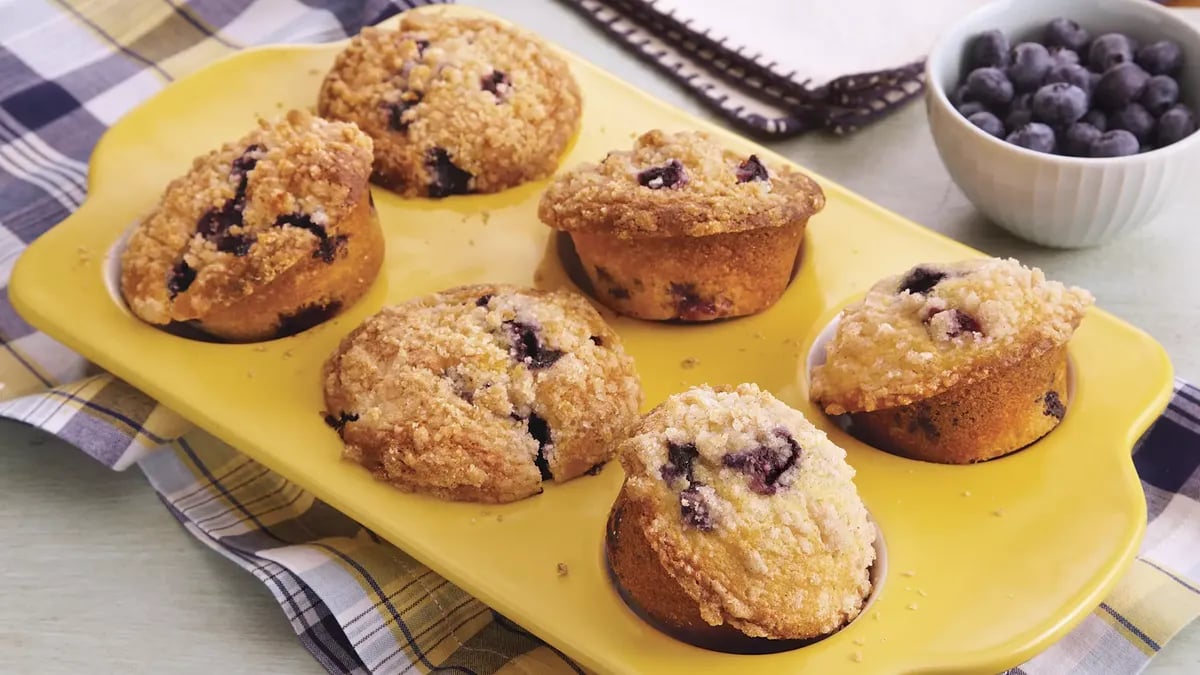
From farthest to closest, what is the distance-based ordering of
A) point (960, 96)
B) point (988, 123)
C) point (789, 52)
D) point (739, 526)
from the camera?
1. point (789, 52)
2. point (960, 96)
3. point (988, 123)
4. point (739, 526)

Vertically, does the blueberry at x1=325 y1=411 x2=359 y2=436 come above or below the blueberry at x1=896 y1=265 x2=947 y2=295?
below

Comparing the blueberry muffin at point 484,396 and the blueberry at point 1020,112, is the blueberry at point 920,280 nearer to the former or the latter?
the blueberry muffin at point 484,396

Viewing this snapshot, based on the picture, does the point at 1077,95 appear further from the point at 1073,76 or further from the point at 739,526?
the point at 739,526

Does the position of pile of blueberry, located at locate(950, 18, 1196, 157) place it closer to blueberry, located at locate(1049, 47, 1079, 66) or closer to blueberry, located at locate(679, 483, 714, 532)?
blueberry, located at locate(1049, 47, 1079, 66)

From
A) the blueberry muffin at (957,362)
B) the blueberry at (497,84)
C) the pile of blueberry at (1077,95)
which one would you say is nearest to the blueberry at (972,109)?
the pile of blueberry at (1077,95)

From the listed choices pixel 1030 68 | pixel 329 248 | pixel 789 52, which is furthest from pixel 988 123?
pixel 329 248

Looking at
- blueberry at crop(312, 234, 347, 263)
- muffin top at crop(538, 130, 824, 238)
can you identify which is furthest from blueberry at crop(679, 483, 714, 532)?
blueberry at crop(312, 234, 347, 263)
